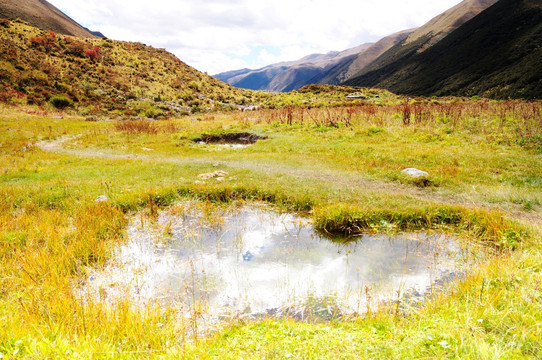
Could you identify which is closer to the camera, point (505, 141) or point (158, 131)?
point (505, 141)

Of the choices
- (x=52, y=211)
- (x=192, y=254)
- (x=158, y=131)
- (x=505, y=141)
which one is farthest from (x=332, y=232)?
(x=158, y=131)

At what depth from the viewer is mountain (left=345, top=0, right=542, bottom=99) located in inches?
4385

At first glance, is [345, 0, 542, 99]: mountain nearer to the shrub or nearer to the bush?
the bush

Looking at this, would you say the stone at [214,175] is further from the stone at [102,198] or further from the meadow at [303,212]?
the stone at [102,198]

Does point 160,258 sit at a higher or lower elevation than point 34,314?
lower

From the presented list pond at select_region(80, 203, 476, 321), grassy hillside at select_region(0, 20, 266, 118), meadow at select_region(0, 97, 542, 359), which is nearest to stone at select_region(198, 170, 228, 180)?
meadow at select_region(0, 97, 542, 359)

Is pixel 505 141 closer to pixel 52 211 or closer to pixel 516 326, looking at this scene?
pixel 516 326

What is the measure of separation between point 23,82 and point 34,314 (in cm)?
5921

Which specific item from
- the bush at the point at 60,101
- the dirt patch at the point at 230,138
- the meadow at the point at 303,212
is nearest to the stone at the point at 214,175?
the meadow at the point at 303,212

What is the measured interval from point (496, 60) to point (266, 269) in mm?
197476

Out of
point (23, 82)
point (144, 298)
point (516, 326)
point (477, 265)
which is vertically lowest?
point (144, 298)

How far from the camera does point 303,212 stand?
10.5 meters

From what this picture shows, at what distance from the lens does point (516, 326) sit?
3.54 m

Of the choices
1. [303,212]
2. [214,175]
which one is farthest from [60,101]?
[303,212]
